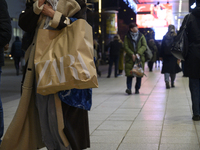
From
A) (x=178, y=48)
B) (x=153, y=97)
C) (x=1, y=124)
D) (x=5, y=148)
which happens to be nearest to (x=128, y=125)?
(x=178, y=48)

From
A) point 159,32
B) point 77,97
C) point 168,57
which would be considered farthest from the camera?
point 159,32

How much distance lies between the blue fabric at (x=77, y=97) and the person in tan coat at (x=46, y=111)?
2.8 inches

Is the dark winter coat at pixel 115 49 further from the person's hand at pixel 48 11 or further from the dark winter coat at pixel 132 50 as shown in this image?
the person's hand at pixel 48 11

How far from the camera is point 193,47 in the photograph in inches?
224

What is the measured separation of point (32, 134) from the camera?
3283mm

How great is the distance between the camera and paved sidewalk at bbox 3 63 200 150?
438 cm

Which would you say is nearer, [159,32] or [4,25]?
[4,25]

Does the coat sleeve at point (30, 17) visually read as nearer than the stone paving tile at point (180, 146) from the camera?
Yes

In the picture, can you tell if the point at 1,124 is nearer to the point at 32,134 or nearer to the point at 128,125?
the point at 32,134

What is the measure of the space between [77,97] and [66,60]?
0.39 metres

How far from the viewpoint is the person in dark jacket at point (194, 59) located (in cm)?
564

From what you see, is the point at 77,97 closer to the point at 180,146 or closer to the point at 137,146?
the point at 137,146

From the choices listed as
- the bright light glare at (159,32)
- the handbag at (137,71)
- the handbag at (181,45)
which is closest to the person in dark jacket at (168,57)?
the handbag at (137,71)

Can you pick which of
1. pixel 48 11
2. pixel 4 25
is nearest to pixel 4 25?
pixel 4 25
